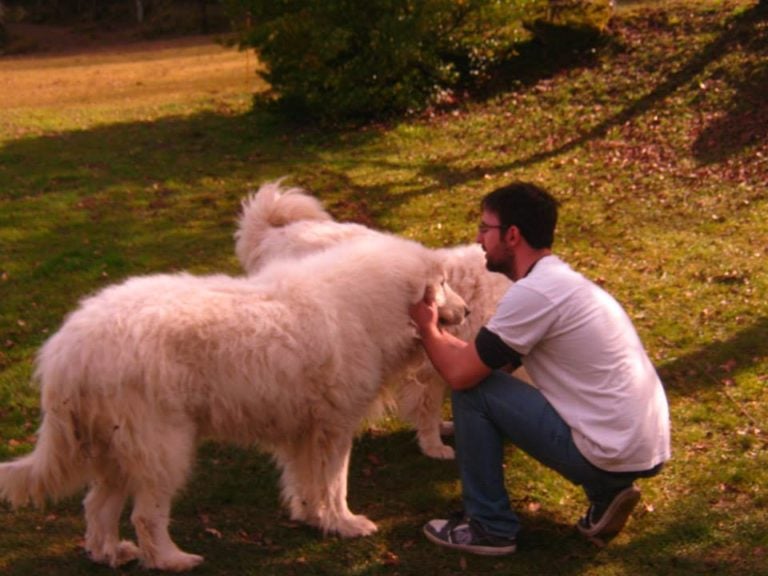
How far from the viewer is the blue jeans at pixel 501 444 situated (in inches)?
183

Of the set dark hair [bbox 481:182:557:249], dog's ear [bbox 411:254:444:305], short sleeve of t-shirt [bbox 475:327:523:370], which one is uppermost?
dark hair [bbox 481:182:557:249]

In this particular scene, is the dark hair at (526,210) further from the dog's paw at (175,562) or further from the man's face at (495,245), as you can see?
the dog's paw at (175,562)

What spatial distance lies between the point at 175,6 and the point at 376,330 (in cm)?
3200

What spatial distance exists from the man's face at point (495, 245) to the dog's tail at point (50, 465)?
2003 millimetres

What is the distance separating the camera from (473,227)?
35.0 feet

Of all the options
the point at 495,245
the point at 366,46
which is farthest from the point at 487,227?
the point at 366,46

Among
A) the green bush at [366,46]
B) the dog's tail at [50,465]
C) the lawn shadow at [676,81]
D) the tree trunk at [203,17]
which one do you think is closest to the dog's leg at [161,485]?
the dog's tail at [50,465]

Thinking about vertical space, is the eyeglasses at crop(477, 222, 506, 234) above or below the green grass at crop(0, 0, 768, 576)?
above

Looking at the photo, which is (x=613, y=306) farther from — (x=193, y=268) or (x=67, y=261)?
(x=67, y=261)

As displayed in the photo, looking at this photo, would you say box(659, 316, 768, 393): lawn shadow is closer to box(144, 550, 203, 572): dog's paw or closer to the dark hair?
the dark hair

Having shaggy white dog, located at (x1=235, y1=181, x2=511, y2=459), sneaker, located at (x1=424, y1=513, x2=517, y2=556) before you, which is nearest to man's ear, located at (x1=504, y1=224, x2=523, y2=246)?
shaggy white dog, located at (x1=235, y1=181, x2=511, y2=459)

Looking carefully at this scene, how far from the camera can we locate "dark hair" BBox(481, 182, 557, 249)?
466 cm

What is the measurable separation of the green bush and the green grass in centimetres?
54

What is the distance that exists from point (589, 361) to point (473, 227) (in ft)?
20.2
